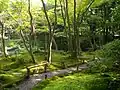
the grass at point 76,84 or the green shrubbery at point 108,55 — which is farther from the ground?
the green shrubbery at point 108,55

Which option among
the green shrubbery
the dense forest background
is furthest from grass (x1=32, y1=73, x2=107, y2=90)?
the green shrubbery

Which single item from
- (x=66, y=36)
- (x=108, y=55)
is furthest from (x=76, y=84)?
(x=66, y=36)

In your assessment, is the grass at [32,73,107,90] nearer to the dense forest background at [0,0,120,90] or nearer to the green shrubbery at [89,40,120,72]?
the dense forest background at [0,0,120,90]

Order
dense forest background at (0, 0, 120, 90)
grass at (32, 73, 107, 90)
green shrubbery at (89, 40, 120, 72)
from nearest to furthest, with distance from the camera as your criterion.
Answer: green shrubbery at (89, 40, 120, 72), dense forest background at (0, 0, 120, 90), grass at (32, 73, 107, 90)

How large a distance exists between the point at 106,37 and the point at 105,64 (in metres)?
24.5

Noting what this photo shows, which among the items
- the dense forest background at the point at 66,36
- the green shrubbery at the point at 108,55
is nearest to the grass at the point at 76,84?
the dense forest background at the point at 66,36

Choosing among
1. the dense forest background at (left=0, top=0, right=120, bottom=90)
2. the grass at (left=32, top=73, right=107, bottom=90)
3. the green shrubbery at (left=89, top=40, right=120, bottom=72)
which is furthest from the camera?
the grass at (left=32, top=73, right=107, bottom=90)

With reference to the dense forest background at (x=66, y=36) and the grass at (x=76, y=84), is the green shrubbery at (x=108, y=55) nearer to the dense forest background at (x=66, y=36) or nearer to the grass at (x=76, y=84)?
the dense forest background at (x=66, y=36)

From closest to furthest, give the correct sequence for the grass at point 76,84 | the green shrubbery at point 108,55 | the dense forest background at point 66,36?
the green shrubbery at point 108,55, the dense forest background at point 66,36, the grass at point 76,84

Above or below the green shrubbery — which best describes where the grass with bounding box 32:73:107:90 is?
below

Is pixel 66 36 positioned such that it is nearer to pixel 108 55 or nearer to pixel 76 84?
pixel 76 84

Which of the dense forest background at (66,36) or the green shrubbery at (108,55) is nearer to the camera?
the green shrubbery at (108,55)

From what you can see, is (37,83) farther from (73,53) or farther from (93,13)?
(93,13)

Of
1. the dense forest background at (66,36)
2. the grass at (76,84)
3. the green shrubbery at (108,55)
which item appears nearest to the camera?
the green shrubbery at (108,55)
